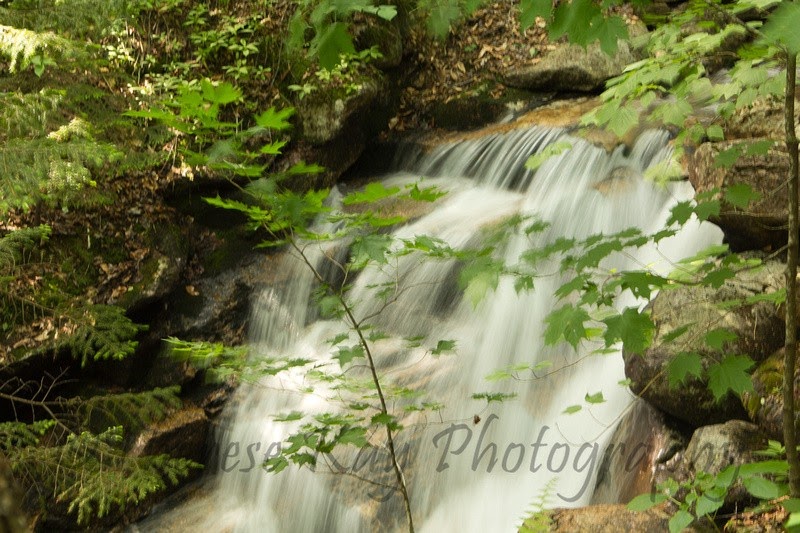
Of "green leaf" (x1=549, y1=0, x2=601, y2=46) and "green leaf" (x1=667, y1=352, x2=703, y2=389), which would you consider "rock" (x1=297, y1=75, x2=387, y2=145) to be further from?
"green leaf" (x1=549, y1=0, x2=601, y2=46)

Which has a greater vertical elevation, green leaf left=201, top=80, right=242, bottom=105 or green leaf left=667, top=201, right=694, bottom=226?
green leaf left=201, top=80, right=242, bottom=105

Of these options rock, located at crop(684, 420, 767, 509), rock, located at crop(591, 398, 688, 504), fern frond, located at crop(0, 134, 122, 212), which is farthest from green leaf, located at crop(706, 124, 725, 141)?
fern frond, located at crop(0, 134, 122, 212)

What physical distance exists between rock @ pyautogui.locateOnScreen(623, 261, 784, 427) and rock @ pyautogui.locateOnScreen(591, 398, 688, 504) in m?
0.12

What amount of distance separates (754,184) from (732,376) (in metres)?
2.44

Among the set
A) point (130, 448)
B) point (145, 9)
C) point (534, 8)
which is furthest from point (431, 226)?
point (534, 8)

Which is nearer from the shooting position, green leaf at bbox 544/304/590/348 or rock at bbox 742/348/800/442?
green leaf at bbox 544/304/590/348

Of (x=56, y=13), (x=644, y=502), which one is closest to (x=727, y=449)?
(x=644, y=502)

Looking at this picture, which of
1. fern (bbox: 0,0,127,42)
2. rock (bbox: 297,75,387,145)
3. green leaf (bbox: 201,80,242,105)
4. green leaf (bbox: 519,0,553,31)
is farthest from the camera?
rock (bbox: 297,75,387,145)

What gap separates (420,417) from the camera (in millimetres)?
5195

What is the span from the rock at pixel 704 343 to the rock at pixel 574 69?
4649 mm

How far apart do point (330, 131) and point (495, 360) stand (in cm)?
375

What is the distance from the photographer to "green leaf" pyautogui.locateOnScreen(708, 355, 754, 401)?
7.64ft

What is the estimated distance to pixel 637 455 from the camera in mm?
4020

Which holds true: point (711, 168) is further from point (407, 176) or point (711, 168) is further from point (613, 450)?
point (407, 176)
